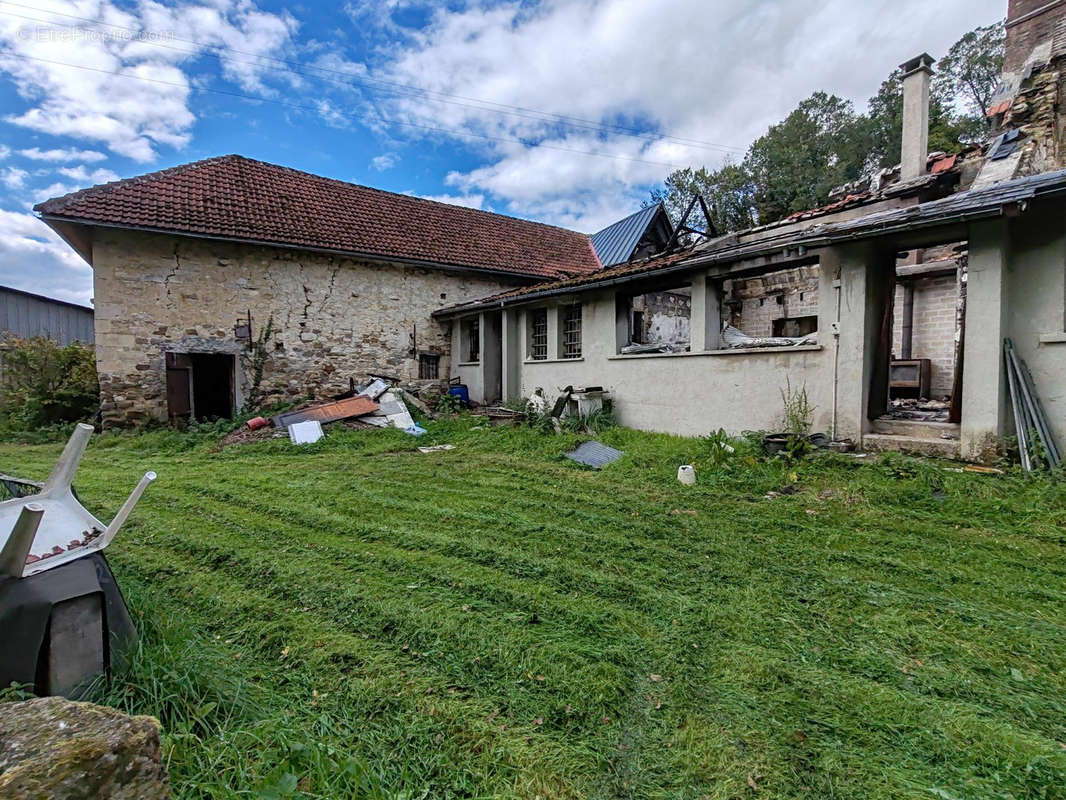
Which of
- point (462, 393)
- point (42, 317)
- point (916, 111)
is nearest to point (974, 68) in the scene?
point (916, 111)

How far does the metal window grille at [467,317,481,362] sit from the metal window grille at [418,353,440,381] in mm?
1012

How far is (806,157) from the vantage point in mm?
24344

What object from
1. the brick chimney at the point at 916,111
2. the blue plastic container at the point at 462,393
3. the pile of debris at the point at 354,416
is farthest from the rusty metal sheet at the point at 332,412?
the brick chimney at the point at 916,111

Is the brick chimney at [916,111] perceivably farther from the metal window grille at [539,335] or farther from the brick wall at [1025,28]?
the metal window grille at [539,335]

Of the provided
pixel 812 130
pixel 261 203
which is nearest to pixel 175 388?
pixel 261 203

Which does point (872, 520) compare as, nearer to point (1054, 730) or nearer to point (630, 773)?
point (1054, 730)

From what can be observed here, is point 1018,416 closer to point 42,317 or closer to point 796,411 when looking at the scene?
point 796,411

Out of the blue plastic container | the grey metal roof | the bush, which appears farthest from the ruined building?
the bush

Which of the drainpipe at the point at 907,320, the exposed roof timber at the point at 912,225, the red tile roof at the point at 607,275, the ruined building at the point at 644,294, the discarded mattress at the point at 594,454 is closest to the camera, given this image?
the exposed roof timber at the point at 912,225

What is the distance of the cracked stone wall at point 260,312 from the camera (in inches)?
389

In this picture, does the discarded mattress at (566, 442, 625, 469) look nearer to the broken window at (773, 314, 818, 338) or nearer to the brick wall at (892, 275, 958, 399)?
the brick wall at (892, 275, 958, 399)

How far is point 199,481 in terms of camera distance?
5.89 meters

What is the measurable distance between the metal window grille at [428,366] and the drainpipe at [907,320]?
11.9 metres

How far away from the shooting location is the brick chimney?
384 inches
